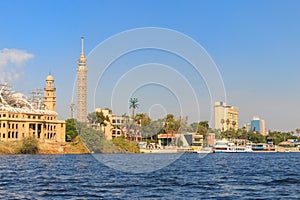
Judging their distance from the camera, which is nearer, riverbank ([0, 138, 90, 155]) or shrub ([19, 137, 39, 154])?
riverbank ([0, 138, 90, 155])

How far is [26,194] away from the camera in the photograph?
43812 millimetres

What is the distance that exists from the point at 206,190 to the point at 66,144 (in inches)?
6012

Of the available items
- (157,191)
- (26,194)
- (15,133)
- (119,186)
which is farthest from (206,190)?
(15,133)

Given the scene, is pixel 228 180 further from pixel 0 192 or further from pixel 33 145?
pixel 33 145

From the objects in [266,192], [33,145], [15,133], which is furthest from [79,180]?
[15,133]

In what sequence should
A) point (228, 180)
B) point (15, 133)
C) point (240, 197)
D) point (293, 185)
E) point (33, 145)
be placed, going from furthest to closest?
point (15, 133), point (33, 145), point (228, 180), point (293, 185), point (240, 197)

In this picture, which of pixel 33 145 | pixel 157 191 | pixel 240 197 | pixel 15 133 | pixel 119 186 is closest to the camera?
Answer: pixel 240 197

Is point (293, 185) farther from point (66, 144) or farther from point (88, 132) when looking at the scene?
point (66, 144)

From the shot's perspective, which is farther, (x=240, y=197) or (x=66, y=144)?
(x=66, y=144)

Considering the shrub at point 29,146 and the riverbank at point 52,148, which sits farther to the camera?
the shrub at point 29,146

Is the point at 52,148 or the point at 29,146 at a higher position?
the point at 29,146

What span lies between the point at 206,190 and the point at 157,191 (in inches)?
174

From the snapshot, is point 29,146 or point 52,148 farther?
point 52,148

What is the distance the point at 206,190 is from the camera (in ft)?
155
